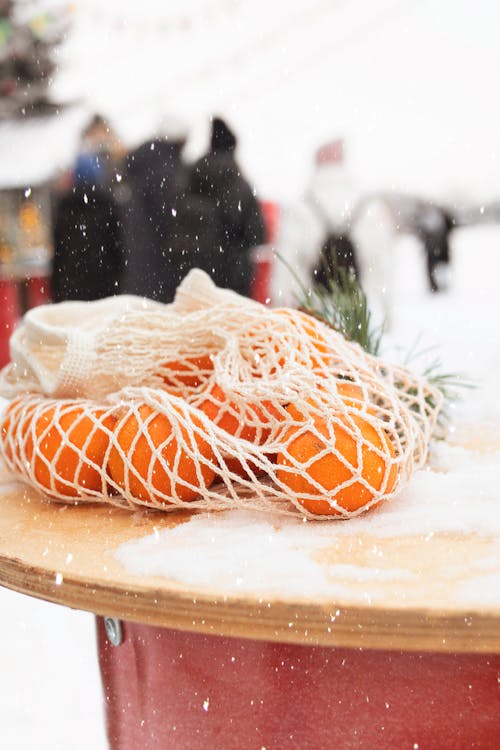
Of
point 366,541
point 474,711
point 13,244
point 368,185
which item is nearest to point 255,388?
point 366,541

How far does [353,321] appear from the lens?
857 mm

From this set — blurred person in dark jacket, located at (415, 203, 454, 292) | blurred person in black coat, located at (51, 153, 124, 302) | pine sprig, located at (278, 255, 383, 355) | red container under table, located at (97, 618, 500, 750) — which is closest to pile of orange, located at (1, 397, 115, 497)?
red container under table, located at (97, 618, 500, 750)

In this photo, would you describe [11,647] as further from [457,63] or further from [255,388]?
[457,63]

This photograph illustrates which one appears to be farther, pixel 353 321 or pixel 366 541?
pixel 353 321

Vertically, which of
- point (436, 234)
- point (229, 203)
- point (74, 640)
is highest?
point (229, 203)

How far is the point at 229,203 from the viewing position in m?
2.23

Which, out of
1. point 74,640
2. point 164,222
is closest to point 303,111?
point 164,222

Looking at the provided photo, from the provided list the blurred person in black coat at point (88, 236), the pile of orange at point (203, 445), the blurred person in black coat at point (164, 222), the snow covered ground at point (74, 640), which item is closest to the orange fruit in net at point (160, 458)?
the pile of orange at point (203, 445)

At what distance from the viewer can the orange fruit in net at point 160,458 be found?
58 centimetres

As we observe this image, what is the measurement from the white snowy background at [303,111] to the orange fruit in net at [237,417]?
13.1 inches

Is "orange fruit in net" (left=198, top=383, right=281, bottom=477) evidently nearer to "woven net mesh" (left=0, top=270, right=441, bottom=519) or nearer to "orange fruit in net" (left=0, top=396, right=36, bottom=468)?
"woven net mesh" (left=0, top=270, right=441, bottom=519)

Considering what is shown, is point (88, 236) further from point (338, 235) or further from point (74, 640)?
point (74, 640)

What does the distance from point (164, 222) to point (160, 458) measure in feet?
5.79

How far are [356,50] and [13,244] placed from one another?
2.45 m
